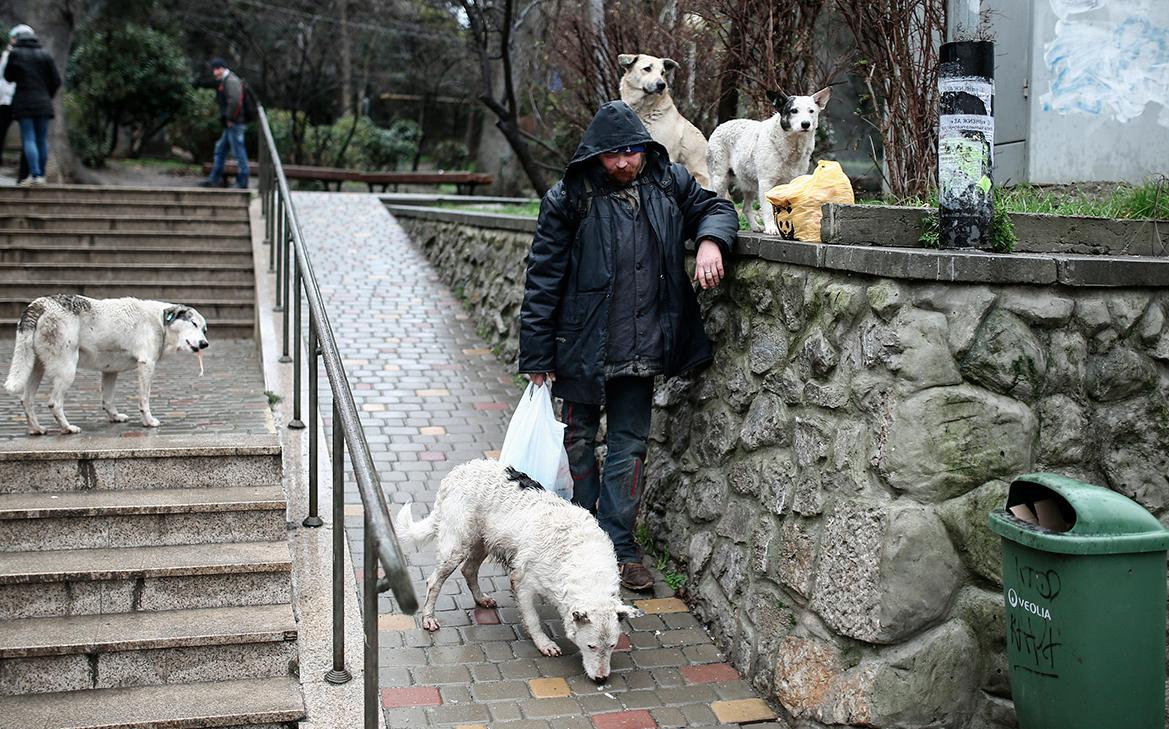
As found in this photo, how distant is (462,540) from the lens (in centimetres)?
437

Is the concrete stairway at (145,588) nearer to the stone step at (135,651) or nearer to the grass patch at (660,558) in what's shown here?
the stone step at (135,651)

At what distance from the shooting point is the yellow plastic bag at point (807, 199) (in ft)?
14.0

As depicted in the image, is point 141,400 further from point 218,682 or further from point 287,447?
point 218,682

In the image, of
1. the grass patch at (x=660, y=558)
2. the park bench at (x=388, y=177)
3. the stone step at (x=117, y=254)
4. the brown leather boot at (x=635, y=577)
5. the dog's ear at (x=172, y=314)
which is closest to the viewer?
the brown leather boot at (x=635, y=577)

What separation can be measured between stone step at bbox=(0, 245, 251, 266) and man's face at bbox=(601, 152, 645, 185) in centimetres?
624

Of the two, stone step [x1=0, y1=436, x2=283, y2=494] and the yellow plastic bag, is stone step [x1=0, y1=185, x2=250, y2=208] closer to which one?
stone step [x1=0, y1=436, x2=283, y2=494]

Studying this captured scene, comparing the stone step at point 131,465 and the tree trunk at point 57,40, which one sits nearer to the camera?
the stone step at point 131,465

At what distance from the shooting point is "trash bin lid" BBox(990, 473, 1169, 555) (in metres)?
3.14

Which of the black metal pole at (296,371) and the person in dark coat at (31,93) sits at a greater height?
the person in dark coat at (31,93)

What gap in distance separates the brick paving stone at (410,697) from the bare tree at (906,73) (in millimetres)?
3577

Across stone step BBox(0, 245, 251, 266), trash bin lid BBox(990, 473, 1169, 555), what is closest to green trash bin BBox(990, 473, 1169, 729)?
trash bin lid BBox(990, 473, 1169, 555)

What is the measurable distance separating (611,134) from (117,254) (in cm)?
680

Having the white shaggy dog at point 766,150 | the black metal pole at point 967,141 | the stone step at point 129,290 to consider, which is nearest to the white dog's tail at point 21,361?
the white shaggy dog at point 766,150

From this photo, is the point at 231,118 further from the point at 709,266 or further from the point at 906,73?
the point at 709,266
